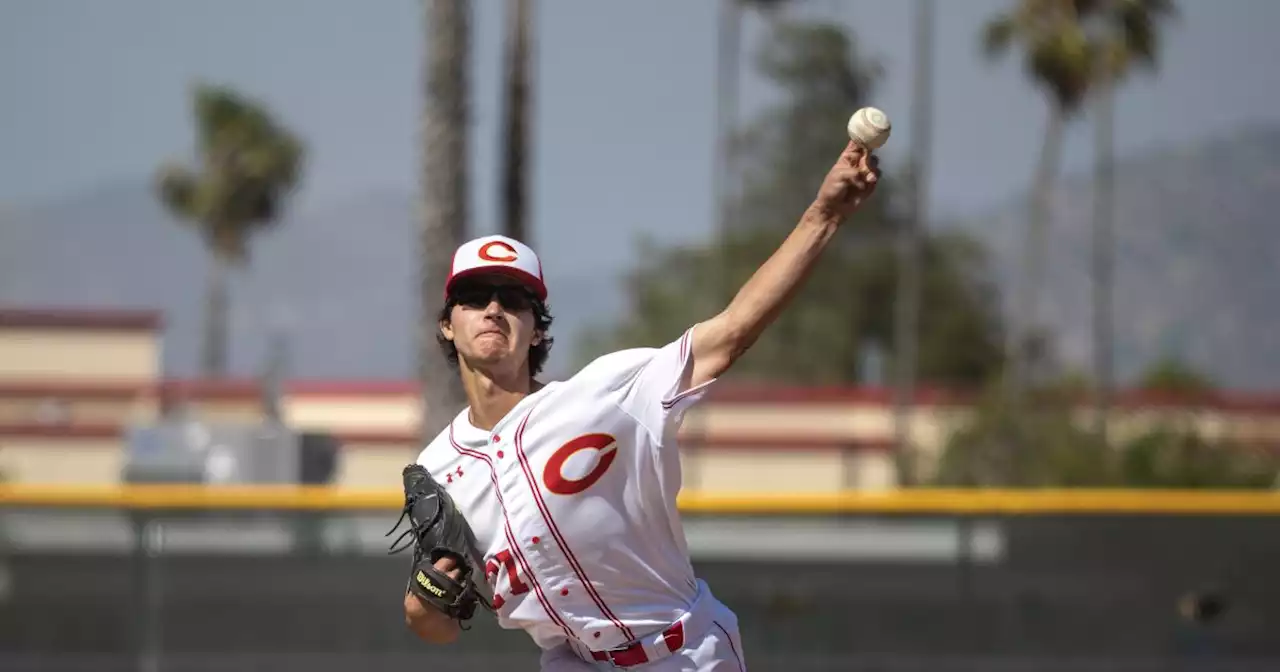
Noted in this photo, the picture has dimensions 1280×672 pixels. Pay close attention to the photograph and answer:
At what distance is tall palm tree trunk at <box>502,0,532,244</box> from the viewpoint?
58.7 ft

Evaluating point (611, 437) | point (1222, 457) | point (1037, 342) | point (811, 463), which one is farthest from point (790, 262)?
point (1037, 342)

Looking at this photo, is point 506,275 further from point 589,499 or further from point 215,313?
point 215,313

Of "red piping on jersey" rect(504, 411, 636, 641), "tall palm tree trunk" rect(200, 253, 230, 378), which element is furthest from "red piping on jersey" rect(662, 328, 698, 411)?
"tall palm tree trunk" rect(200, 253, 230, 378)

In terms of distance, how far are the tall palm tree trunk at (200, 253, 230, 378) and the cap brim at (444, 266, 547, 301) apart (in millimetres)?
56798

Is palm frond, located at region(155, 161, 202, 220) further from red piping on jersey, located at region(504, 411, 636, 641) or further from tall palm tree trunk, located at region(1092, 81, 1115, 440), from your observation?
red piping on jersey, located at region(504, 411, 636, 641)

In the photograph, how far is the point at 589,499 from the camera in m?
4.92

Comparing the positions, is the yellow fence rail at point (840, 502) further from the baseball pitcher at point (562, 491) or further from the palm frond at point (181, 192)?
the palm frond at point (181, 192)

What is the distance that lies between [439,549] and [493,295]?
0.64 m

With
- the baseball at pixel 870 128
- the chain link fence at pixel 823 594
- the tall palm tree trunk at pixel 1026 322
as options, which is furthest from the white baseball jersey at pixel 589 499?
Result: the tall palm tree trunk at pixel 1026 322

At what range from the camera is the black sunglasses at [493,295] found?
5086mm

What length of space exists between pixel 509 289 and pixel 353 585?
6.22 meters

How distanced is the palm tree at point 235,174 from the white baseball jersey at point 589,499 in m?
57.9

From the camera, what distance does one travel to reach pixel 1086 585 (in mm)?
10898

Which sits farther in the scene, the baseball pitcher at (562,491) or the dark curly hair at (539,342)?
the dark curly hair at (539,342)
